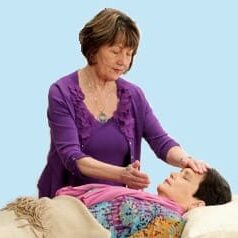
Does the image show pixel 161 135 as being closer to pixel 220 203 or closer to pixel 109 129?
pixel 109 129

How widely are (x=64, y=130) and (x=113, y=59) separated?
1.03 ft

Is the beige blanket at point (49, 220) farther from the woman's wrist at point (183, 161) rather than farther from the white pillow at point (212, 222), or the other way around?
the woman's wrist at point (183, 161)

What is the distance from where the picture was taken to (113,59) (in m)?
2.53

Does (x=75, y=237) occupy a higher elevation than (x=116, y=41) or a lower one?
lower

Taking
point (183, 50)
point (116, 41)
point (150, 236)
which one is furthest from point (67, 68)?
point (150, 236)

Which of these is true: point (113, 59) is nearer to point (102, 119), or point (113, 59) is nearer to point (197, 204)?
point (102, 119)

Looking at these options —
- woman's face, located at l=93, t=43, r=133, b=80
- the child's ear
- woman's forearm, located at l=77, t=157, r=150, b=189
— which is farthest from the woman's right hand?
woman's face, located at l=93, t=43, r=133, b=80

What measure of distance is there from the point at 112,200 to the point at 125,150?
1.44 ft

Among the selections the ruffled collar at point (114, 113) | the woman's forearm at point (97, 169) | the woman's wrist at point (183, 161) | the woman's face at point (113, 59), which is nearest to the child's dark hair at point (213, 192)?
the woman's wrist at point (183, 161)

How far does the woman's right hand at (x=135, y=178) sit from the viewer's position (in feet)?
7.48

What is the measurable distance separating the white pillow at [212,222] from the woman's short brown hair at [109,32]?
27.4 inches

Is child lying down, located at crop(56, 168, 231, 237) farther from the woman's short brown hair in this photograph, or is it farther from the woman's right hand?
the woman's short brown hair

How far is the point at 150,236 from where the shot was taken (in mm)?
2123

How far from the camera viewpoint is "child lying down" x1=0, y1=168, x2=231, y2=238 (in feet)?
6.81
